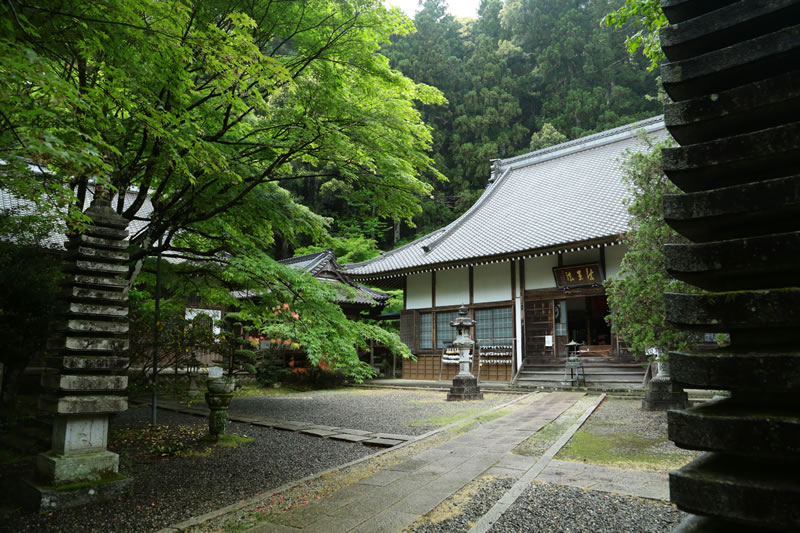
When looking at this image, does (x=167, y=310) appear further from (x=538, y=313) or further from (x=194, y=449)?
(x=538, y=313)

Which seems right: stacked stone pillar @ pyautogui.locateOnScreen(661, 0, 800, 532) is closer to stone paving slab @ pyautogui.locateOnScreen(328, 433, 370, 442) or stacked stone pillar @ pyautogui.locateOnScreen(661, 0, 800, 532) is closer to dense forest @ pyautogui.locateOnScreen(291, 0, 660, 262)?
stone paving slab @ pyautogui.locateOnScreen(328, 433, 370, 442)

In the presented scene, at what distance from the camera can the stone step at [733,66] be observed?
1.65 metres

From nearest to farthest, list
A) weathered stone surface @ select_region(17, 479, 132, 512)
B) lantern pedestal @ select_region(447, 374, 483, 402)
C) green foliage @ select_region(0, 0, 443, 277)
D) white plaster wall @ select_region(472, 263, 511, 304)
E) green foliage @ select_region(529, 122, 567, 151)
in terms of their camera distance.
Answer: green foliage @ select_region(0, 0, 443, 277), weathered stone surface @ select_region(17, 479, 132, 512), lantern pedestal @ select_region(447, 374, 483, 402), white plaster wall @ select_region(472, 263, 511, 304), green foliage @ select_region(529, 122, 567, 151)

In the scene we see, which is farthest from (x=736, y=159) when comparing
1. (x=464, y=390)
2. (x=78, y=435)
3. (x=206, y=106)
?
(x=464, y=390)

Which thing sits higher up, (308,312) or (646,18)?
(646,18)

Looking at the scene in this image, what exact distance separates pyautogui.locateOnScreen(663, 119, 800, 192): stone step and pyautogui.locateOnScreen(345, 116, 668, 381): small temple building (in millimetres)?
11527

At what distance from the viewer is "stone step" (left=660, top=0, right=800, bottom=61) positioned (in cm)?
172

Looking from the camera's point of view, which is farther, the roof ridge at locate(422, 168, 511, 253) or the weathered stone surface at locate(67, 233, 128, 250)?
the roof ridge at locate(422, 168, 511, 253)

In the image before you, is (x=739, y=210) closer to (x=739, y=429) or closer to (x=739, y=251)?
(x=739, y=251)

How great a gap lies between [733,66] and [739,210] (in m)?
0.58

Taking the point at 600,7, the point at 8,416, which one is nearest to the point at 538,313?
the point at 8,416

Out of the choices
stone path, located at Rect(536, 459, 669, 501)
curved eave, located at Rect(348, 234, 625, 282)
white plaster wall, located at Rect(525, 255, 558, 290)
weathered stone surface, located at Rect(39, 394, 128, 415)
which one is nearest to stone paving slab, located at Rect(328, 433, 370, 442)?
stone path, located at Rect(536, 459, 669, 501)

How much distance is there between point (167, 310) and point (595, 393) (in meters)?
10.4

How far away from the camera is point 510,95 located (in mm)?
30906
